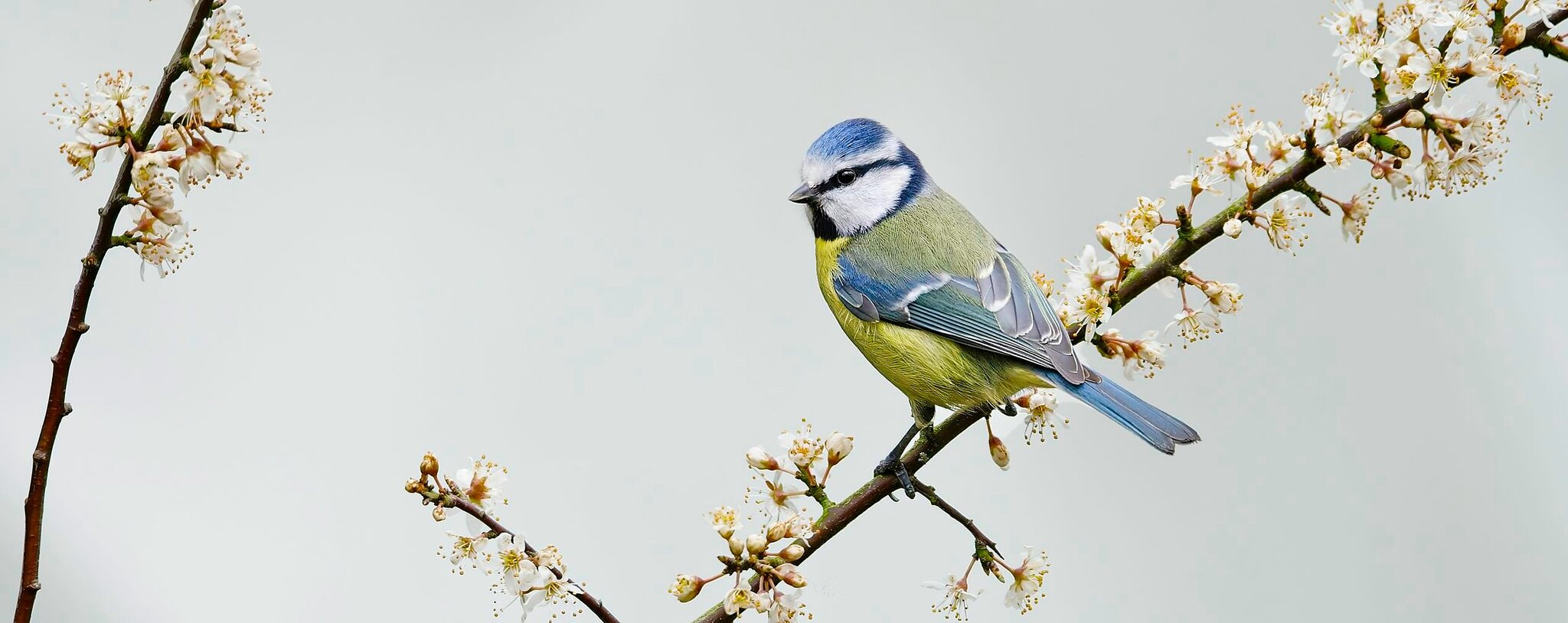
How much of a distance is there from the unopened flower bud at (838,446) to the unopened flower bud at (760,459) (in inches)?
1.9

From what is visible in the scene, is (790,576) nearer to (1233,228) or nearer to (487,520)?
(487,520)

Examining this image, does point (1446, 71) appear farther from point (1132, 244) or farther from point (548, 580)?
point (548, 580)

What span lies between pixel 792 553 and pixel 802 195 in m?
0.47

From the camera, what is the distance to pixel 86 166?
0.83 meters

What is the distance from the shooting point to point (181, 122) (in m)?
0.84

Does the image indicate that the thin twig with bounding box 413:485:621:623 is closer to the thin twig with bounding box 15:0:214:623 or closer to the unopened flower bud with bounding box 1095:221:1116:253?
the thin twig with bounding box 15:0:214:623

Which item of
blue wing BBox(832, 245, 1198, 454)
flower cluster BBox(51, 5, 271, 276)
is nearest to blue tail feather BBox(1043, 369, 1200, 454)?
blue wing BBox(832, 245, 1198, 454)

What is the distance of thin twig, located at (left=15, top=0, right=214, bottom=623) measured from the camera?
0.80 metres

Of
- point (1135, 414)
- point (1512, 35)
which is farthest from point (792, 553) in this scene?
point (1512, 35)

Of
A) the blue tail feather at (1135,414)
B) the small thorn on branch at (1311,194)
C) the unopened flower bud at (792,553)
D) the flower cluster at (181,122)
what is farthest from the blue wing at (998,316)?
the flower cluster at (181,122)

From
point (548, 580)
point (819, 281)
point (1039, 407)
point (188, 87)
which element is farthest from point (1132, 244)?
point (188, 87)

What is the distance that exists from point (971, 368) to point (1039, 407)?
5.4 inches

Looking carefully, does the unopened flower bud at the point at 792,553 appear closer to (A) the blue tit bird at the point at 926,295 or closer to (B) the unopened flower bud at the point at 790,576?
(B) the unopened flower bud at the point at 790,576

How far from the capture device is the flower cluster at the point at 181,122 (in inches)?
32.2
